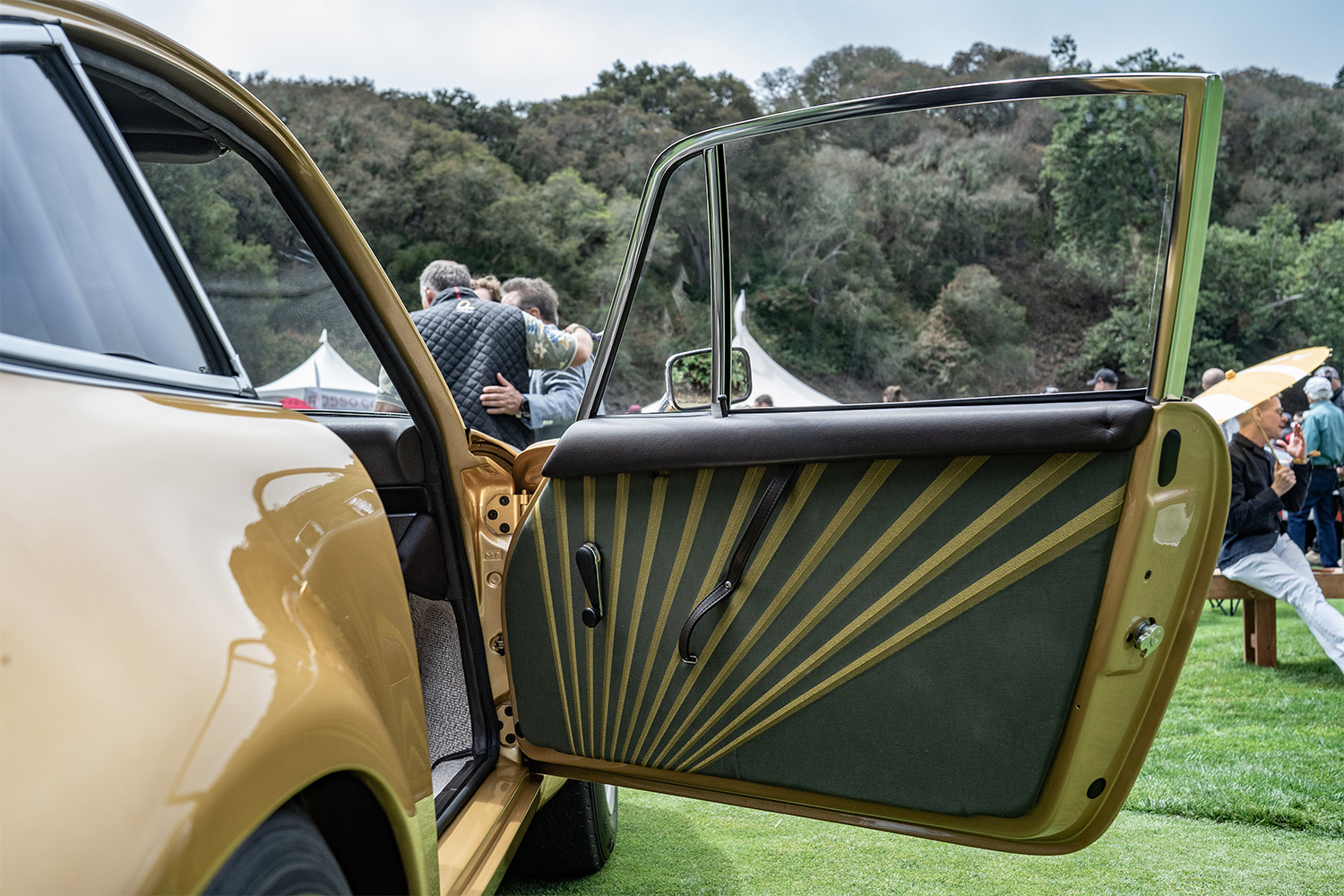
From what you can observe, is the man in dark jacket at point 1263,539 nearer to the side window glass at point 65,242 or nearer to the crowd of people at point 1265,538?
the crowd of people at point 1265,538

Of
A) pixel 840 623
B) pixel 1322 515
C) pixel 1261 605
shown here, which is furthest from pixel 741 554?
pixel 1322 515

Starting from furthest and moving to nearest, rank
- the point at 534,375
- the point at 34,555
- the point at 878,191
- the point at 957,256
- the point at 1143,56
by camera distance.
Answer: the point at 1143,56, the point at 534,375, the point at 878,191, the point at 957,256, the point at 34,555

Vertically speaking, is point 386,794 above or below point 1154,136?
below

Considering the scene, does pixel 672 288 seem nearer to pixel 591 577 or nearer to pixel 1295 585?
pixel 591 577

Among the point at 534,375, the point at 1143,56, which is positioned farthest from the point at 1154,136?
the point at 1143,56

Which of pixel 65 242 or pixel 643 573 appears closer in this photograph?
pixel 65 242

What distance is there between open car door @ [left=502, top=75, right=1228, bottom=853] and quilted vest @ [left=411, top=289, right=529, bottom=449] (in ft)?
3.61

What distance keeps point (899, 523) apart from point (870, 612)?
0.52 feet

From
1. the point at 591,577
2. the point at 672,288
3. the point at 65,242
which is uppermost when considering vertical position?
the point at 65,242

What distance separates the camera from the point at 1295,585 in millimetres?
4855

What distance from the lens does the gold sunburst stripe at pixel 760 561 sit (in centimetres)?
153

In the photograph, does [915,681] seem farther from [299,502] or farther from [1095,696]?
[299,502]

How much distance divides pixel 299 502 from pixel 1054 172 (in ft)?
5.81

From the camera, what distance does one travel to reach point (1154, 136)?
1.43 meters
